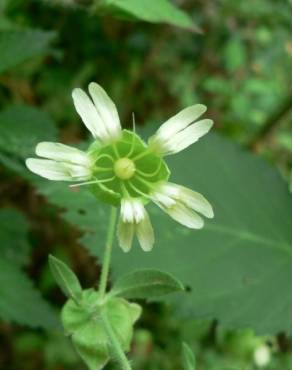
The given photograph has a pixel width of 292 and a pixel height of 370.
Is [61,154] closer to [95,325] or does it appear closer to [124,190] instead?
[124,190]

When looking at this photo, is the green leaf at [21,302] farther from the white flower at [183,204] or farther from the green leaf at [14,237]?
the white flower at [183,204]

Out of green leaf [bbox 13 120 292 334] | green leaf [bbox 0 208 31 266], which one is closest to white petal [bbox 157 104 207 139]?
green leaf [bbox 13 120 292 334]

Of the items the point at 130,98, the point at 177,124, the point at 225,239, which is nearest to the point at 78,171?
the point at 177,124

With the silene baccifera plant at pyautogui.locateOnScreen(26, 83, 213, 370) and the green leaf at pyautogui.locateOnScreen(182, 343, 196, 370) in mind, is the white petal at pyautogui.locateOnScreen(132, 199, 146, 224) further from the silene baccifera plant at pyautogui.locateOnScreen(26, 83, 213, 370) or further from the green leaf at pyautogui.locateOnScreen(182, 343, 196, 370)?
the green leaf at pyautogui.locateOnScreen(182, 343, 196, 370)

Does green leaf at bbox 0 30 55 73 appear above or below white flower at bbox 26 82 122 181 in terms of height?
above

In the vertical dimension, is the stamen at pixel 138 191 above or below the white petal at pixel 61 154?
below

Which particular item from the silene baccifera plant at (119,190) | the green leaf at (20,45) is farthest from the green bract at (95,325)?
the green leaf at (20,45)

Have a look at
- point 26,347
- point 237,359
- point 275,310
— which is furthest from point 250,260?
point 26,347
